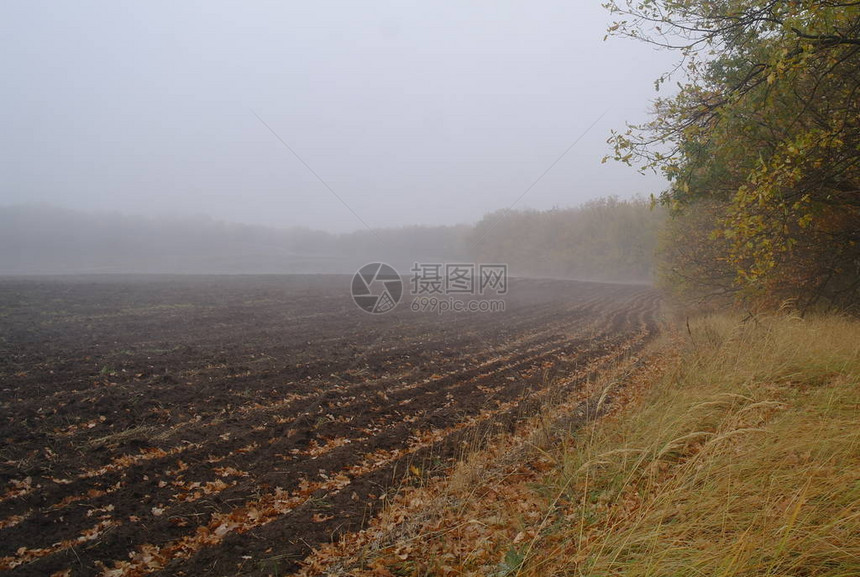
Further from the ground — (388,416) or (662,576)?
(662,576)

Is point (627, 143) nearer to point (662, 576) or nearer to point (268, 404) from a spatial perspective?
point (662, 576)

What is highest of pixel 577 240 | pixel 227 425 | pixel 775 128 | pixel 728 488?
pixel 577 240

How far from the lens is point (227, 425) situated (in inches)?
268

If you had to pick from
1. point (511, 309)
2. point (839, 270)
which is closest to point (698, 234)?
point (839, 270)

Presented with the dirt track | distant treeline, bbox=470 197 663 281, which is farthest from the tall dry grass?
distant treeline, bbox=470 197 663 281

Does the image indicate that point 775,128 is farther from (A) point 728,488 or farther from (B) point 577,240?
(B) point 577,240

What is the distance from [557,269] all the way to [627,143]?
6334 cm

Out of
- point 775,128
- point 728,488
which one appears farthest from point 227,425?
point 775,128

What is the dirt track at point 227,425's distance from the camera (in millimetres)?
4086

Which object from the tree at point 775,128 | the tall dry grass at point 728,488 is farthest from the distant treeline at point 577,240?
the tall dry grass at point 728,488

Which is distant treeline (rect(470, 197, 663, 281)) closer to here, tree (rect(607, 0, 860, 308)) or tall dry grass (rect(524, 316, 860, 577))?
tree (rect(607, 0, 860, 308))

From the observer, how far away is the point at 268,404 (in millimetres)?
7883

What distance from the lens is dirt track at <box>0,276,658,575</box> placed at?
4086 millimetres

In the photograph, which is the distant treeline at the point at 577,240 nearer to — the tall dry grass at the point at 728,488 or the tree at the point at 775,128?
the tree at the point at 775,128
